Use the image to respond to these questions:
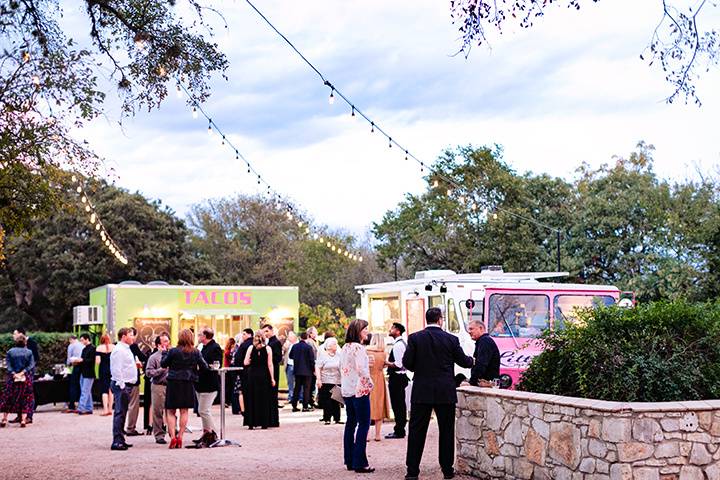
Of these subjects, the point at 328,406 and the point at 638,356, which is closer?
the point at 638,356

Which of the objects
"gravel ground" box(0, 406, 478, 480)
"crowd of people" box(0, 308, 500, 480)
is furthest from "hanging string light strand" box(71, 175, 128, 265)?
"gravel ground" box(0, 406, 478, 480)

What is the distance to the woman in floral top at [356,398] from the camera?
10.3 meters

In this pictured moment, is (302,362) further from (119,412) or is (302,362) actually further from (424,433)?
(424,433)

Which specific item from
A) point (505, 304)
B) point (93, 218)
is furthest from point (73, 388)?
point (505, 304)

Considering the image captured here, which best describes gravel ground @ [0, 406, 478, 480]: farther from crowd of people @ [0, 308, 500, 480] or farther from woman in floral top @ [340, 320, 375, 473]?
crowd of people @ [0, 308, 500, 480]

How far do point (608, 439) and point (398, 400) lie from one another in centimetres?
623

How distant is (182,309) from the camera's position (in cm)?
2345

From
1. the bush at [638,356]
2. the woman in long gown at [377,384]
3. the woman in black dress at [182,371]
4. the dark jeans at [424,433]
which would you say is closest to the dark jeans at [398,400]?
the woman in long gown at [377,384]

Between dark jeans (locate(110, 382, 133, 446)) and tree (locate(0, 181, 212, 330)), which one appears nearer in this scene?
dark jeans (locate(110, 382, 133, 446))

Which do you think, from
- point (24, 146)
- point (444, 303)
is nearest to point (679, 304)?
point (444, 303)

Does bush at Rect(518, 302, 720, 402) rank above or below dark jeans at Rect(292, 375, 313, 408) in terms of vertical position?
above

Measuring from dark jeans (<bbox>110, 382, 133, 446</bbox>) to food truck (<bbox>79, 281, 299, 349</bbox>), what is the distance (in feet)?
27.4

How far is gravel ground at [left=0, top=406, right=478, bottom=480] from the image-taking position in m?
10.4

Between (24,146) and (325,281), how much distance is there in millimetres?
31866
